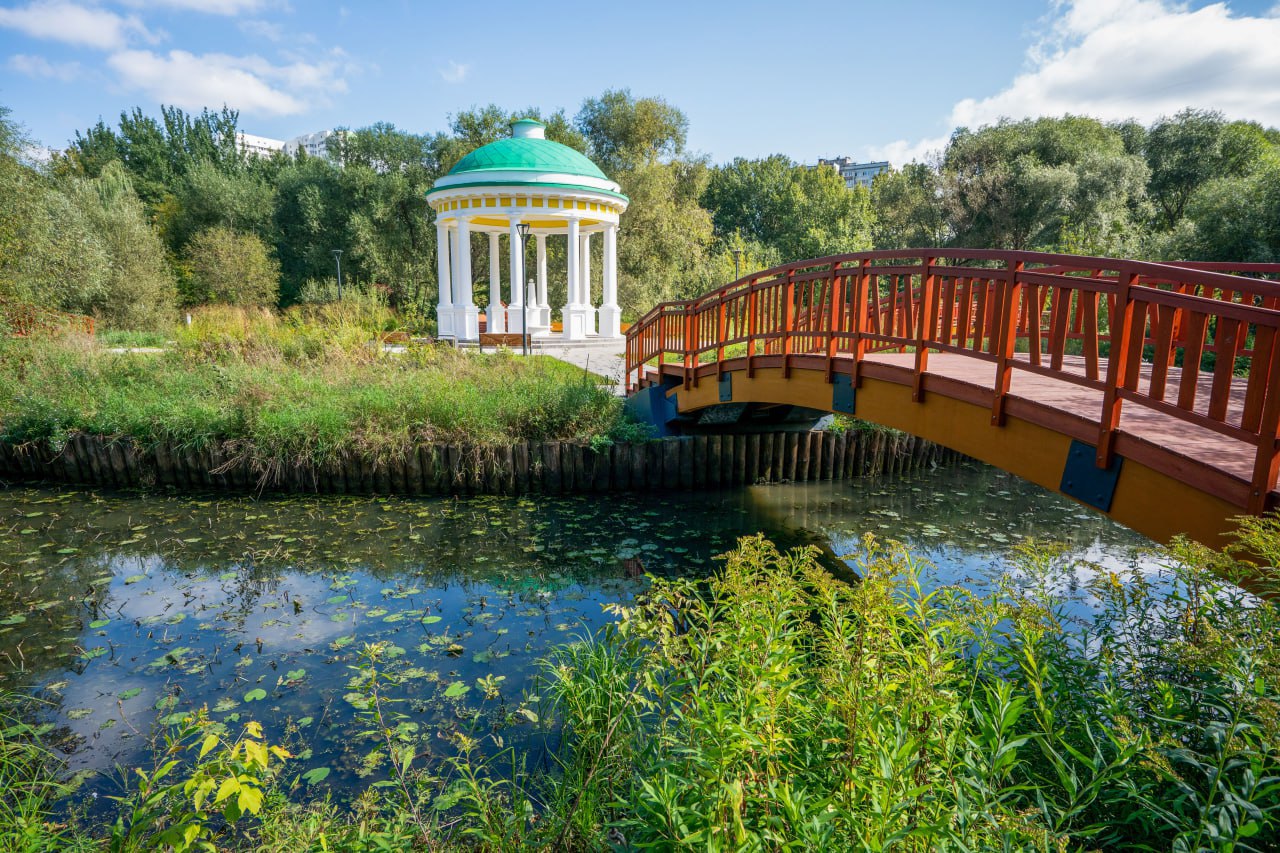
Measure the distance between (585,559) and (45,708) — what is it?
14.5ft

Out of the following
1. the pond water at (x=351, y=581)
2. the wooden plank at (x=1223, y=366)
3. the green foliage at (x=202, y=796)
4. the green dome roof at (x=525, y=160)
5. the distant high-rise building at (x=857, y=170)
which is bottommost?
the pond water at (x=351, y=581)

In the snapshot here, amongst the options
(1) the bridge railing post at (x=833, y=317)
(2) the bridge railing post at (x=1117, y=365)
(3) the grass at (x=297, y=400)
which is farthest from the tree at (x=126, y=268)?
(2) the bridge railing post at (x=1117, y=365)

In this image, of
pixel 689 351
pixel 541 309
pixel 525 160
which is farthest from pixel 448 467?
pixel 541 309

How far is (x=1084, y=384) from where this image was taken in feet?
14.1

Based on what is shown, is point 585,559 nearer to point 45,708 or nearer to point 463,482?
point 463,482

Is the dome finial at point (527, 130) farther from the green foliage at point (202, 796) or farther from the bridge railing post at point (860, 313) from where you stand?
the green foliage at point (202, 796)

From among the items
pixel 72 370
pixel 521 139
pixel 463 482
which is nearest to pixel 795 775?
pixel 463 482

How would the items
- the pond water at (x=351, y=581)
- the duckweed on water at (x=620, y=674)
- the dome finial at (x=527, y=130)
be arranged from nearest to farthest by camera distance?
the duckweed on water at (x=620, y=674), the pond water at (x=351, y=581), the dome finial at (x=527, y=130)

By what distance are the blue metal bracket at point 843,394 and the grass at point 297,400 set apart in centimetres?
407

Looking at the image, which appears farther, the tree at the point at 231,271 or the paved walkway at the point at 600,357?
the tree at the point at 231,271

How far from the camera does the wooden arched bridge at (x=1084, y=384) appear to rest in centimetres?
347

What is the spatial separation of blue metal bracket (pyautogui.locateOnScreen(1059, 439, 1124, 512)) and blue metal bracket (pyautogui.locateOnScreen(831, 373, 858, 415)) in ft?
7.66

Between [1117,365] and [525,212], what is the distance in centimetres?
1767

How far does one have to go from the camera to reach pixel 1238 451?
3.84 meters
